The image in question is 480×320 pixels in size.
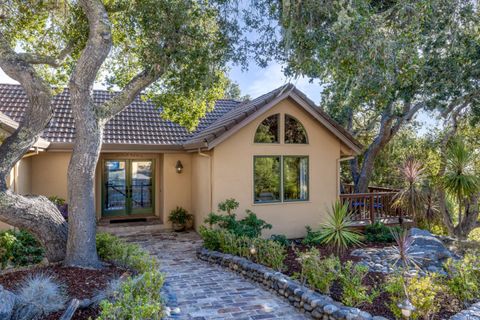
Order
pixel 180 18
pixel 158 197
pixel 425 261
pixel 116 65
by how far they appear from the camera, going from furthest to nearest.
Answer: pixel 158 197
pixel 116 65
pixel 425 261
pixel 180 18

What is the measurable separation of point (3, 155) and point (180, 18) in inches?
178

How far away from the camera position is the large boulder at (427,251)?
9.00 metres

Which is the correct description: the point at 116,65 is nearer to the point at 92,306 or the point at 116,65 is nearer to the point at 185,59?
the point at 185,59

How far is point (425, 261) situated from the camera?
9.00 metres

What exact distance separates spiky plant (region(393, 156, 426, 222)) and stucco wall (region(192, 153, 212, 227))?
699 cm

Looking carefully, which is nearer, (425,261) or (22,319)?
(22,319)

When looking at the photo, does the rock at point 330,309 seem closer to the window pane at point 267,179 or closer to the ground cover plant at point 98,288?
the ground cover plant at point 98,288

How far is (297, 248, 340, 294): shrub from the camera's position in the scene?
6.42m

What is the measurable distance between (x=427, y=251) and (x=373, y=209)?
3.69 m

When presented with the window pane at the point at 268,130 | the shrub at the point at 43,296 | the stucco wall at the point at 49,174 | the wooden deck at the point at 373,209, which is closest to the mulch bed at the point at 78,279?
the shrub at the point at 43,296

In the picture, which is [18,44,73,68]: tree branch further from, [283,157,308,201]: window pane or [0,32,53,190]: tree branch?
Result: [283,157,308,201]: window pane

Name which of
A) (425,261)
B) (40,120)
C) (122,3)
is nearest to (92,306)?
(40,120)

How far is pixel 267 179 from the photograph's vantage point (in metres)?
12.0

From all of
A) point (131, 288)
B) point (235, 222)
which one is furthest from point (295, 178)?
point (131, 288)
